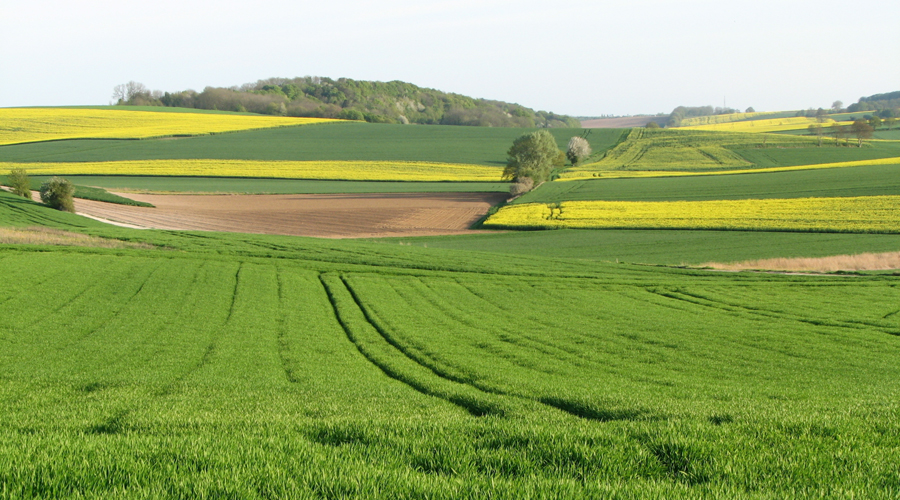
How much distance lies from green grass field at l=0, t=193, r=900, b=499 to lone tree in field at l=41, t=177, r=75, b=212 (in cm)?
1632

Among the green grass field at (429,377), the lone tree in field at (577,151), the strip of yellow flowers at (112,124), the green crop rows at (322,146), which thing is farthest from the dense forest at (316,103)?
the green grass field at (429,377)

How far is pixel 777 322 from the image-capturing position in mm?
23219

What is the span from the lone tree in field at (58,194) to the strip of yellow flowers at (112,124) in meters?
63.3

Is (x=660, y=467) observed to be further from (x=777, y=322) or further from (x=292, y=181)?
(x=292, y=181)

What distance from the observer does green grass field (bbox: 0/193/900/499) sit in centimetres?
538

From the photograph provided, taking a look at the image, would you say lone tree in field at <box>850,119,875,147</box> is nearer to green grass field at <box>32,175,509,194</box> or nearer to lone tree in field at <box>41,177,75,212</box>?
green grass field at <box>32,175,509,194</box>

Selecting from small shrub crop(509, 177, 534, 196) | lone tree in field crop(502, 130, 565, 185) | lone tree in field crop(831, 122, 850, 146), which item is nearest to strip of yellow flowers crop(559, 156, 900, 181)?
lone tree in field crop(502, 130, 565, 185)

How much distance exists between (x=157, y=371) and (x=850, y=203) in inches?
2377

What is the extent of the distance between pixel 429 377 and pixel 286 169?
81677 millimetres

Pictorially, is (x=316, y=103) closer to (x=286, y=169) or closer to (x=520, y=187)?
(x=286, y=169)

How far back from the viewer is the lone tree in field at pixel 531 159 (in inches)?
3155

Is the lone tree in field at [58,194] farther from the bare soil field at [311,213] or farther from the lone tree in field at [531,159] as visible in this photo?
the lone tree in field at [531,159]

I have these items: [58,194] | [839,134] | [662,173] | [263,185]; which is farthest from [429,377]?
[839,134]

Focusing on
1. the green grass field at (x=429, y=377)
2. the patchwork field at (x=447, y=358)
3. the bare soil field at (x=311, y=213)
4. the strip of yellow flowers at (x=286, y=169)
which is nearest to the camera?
the green grass field at (x=429, y=377)
